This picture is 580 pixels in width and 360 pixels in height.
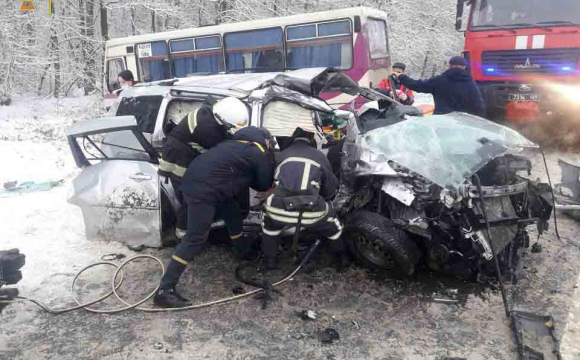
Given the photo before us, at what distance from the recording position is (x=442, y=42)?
2167 centimetres

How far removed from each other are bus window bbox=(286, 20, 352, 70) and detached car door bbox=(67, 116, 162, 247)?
5.43 meters

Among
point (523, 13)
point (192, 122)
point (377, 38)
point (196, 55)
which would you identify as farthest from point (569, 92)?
point (196, 55)

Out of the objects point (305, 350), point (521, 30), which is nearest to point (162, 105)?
point (305, 350)

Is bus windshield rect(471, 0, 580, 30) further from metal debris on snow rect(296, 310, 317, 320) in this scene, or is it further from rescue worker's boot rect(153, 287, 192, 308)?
rescue worker's boot rect(153, 287, 192, 308)

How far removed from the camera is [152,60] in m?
11.5

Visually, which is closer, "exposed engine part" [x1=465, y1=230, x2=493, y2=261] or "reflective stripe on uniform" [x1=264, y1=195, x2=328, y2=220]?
"exposed engine part" [x1=465, y1=230, x2=493, y2=261]

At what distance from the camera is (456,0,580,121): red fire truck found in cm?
690

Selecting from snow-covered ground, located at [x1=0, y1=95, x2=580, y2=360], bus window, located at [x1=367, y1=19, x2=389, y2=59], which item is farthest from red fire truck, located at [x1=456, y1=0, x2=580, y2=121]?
snow-covered ground, located at [x1=0, y1=95, x2=580, y2=360]

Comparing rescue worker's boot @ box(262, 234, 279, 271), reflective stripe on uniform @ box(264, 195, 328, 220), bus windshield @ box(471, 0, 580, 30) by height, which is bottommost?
rescue worker's boot @ box(262, 234, 279, 271)

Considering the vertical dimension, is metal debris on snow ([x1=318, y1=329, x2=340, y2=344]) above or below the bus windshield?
below

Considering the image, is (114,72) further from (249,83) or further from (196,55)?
(249,83)

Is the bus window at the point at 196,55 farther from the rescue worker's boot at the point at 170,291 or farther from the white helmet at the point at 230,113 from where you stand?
the rescue worker's boot at the point at 170,291

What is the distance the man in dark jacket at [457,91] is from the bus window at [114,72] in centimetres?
972

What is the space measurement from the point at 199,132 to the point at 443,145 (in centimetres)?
Result: 215
